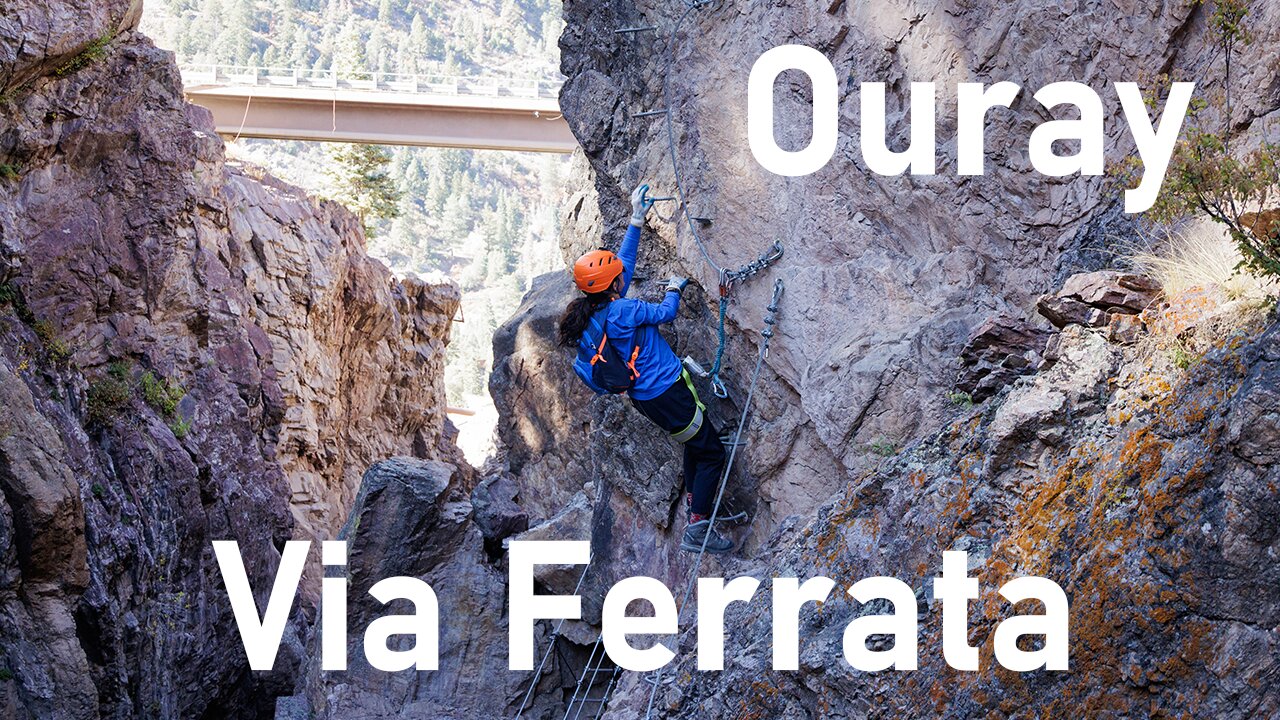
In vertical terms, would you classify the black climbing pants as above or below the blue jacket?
below

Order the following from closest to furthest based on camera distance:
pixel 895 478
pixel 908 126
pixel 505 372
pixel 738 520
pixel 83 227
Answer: pixel 895 478 < pixel 908 126 < pixel 738 520 < pixel 83 227 < pixel 505 372

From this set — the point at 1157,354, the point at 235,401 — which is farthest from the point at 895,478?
the point at 235,401

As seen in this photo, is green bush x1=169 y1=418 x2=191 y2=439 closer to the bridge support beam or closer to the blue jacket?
the blue jacket

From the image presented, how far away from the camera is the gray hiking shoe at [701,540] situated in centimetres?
909

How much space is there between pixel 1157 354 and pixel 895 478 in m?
1.48

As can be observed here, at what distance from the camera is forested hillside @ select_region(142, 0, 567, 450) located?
72125 mm

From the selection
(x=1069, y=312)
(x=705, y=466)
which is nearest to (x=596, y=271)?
(x=705, y=466)

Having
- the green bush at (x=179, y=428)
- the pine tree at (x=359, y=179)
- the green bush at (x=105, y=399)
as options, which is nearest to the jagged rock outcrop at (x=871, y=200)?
the green bush at (x=105, y=399)

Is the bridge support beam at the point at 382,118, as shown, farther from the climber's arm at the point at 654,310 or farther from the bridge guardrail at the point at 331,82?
the climber's arm at the point at 654,310

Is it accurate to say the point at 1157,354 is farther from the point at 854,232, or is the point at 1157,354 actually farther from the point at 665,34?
the point at 665,34

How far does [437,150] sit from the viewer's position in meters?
80.8

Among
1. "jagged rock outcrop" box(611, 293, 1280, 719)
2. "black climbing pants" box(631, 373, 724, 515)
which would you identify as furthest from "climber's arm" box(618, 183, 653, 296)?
"jagged rock outcrop" box(611, 293, 1280, 719)

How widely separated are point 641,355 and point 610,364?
25 centimetres

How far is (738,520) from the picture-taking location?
9.10 metres
